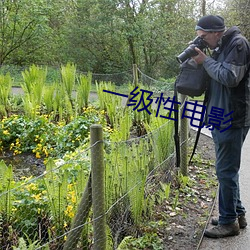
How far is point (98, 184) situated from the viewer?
2.44 meters

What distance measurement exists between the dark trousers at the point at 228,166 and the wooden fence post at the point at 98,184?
1226 millimetres

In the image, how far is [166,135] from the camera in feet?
14.6

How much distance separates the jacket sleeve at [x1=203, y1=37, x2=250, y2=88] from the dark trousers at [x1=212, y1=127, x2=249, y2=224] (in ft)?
1.50

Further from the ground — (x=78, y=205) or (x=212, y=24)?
(x=212, y=24)

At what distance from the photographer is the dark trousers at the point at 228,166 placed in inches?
123

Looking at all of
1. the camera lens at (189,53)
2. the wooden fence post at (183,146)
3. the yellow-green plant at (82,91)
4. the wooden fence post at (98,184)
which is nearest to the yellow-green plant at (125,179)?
the wooden fence post at (98,184)

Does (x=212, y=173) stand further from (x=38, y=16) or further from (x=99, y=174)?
(x=38, y=16)

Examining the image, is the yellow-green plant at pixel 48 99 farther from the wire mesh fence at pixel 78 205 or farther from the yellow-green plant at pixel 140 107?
the wire mesh fence at pixel 78 205

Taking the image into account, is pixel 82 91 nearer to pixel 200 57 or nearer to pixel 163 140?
pixel 163 140

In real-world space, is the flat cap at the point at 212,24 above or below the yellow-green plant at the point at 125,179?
above

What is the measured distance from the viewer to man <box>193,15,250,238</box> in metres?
2.90

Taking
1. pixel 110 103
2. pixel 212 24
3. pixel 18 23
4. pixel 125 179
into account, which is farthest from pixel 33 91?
pixel 18 23

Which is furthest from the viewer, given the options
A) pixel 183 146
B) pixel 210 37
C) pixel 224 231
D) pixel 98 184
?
pixel 183 146

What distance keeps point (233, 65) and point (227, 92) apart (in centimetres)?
26
